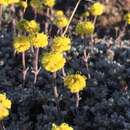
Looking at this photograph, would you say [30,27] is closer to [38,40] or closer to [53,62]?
[38,40]

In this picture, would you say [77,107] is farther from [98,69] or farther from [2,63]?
[2,63]

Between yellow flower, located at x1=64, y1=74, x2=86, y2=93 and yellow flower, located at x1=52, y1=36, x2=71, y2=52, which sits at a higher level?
yellow flower, located at x1=52, y1=36, x2=71, y2=52

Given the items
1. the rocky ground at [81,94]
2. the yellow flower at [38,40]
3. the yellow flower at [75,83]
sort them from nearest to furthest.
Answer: the yellow flower at [75,83]
the yellow flower at [38,40]
the rocky ground at [81,94]

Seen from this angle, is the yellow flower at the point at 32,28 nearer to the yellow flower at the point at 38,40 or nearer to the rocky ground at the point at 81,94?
the yellow flower at the point at 38,40

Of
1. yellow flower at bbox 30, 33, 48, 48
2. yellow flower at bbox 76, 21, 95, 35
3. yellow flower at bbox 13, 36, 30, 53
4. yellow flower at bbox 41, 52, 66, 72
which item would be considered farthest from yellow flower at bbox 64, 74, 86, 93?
yellow flower at bbox 76, 21, 95, 35

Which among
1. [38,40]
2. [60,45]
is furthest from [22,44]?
[60,45]

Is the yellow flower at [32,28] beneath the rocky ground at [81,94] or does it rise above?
above

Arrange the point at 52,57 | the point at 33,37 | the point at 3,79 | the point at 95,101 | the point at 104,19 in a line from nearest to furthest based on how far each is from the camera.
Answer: the point at 52,57 < the point at 33,37 < the point at 95,101 < the point at 3,79 < the point at 104,19

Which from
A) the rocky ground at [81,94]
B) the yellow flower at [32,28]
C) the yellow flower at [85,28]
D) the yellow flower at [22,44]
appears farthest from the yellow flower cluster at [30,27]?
the rocky ground at [81,94]

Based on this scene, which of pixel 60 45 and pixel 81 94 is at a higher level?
pixel 60 45

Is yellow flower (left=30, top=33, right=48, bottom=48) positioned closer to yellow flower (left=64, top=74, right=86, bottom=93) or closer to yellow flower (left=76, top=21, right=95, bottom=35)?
yellow flower (left=64, top=74, right=86, bottom=93)

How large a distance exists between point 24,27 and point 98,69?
119 centimetres

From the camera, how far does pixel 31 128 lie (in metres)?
5.91

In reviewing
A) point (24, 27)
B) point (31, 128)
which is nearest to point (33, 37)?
point (24, 27)
